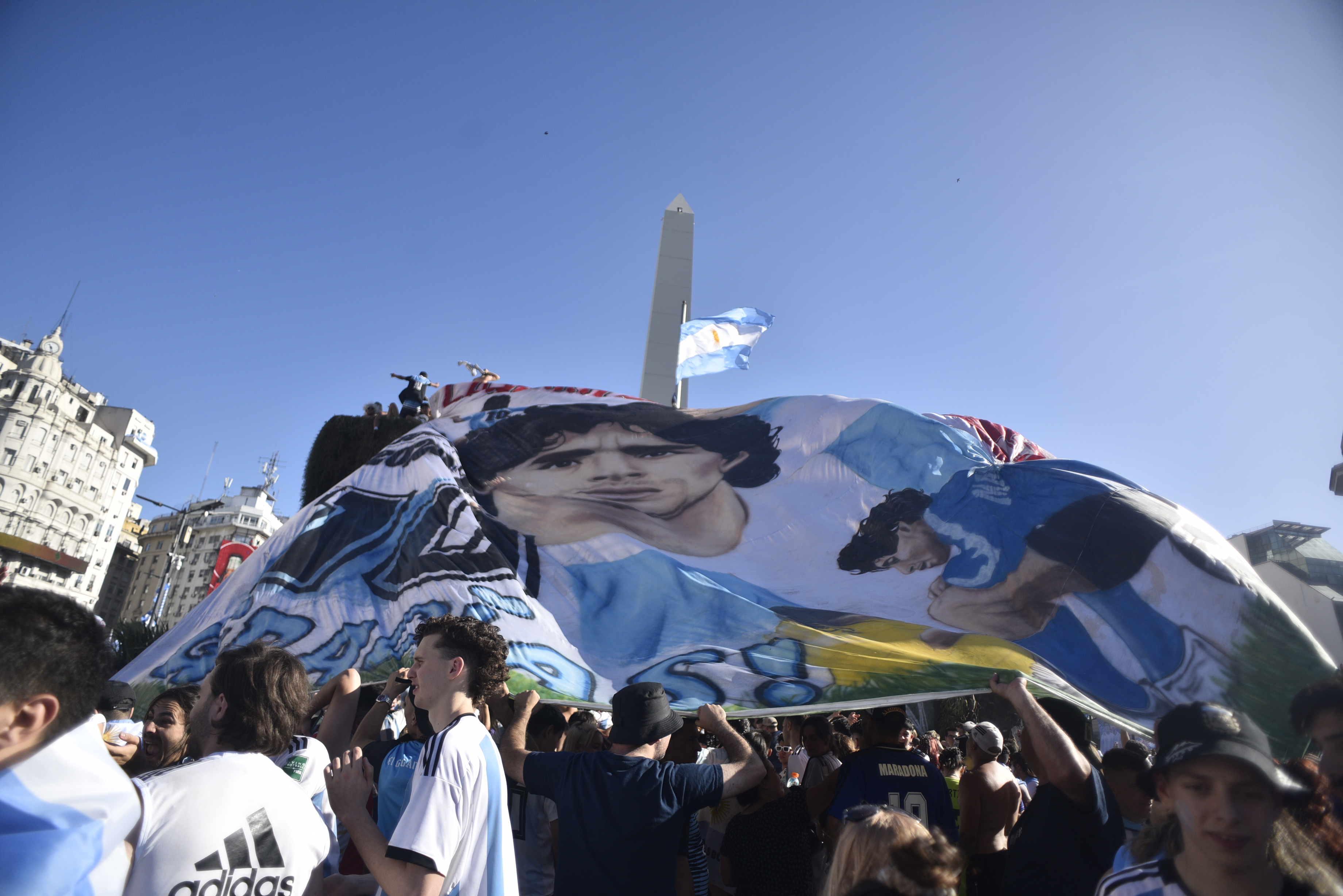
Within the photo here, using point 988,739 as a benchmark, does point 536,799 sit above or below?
below

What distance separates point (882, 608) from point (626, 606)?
1943mm

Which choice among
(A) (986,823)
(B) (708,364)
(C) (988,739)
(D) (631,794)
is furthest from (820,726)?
(B) (708,364)

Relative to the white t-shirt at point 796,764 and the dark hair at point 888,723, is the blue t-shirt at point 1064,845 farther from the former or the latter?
the white t-shirt at point 796,764

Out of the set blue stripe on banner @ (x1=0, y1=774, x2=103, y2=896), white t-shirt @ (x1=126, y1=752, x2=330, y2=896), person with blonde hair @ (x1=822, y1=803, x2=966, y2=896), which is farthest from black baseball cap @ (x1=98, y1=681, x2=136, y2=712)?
person with blonde hair @ (x1=822, y1=803, x2=966, y2=896)

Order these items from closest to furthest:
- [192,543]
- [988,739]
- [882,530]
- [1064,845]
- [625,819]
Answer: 1. [625,819]
2. [1064,845]
3. [988,739]
4. [882,530]
5. [192,543]

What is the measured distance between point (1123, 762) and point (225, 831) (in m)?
3.68

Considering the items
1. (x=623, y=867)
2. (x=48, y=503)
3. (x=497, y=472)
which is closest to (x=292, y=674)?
(x=623, y=867)

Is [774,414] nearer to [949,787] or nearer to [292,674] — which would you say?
[949,787]

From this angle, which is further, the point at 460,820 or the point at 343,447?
the point at 343,447

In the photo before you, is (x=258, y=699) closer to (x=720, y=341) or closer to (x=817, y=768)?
(x=817, y=768)

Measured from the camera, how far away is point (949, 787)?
19.5 feet

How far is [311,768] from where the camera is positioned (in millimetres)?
2885

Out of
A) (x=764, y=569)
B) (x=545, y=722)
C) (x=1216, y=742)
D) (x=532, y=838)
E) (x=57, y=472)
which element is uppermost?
(x=57, y=472)

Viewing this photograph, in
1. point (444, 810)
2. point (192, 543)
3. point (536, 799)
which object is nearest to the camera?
point (444, 810)
